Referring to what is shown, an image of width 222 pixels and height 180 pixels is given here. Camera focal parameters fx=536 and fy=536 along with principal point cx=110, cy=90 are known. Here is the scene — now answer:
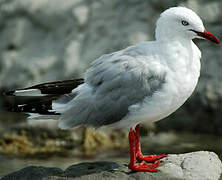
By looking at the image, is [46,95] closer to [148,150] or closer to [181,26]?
[181,26]

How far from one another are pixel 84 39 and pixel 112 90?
5121 millimetres

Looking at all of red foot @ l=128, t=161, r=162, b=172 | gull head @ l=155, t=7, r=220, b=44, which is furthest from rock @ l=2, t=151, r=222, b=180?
gull head @ l=155, t=7, r=220, b=44

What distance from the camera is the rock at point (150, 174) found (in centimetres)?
546

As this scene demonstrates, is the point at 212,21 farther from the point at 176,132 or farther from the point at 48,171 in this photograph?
the point at 48,171

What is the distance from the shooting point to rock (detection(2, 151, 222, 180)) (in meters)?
5.46

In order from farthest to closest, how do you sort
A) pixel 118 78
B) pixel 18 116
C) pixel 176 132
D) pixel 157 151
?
1. pixel 18 116
2. pixel 176 132
3. pixel 157 151
4. pixel 118 78

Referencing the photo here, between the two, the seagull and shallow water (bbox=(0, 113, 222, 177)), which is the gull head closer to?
the seagull

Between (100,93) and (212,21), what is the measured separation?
476 cm

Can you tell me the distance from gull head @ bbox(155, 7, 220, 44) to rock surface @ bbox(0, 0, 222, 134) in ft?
12.0

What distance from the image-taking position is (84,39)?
34.3 ft

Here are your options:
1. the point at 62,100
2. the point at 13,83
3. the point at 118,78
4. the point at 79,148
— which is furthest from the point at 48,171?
the point at 13,83

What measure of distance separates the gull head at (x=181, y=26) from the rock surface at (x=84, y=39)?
3.65m

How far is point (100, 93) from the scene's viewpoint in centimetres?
548

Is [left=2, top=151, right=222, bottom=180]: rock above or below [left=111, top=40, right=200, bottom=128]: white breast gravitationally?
below
